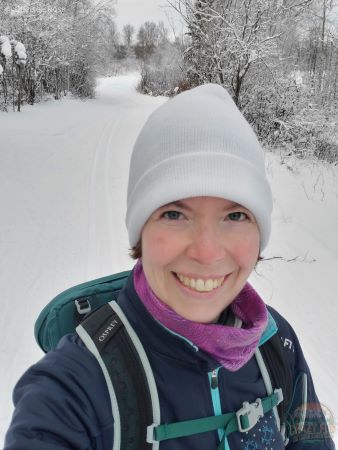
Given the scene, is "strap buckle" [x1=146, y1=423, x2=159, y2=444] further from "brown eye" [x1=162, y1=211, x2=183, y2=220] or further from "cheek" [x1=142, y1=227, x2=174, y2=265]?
"brown eye" [x1=162, y1=211, x2=183, y2=220]

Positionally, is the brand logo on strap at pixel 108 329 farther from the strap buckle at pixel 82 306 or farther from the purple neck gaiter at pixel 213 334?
the strap buckle at pixel 82 306

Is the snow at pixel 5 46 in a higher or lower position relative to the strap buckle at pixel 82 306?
higher

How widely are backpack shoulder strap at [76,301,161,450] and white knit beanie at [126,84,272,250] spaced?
0.93 feet

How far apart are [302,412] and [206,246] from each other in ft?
2.05

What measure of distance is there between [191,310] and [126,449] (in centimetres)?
34

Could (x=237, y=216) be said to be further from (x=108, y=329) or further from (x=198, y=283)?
(x=108, y=329)

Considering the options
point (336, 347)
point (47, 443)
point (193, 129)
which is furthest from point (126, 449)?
point (336, 347)

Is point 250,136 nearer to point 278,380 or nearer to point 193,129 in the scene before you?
point 193,129

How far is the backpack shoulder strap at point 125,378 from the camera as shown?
2.82 feet

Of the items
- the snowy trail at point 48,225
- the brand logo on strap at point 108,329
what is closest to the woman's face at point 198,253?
the brand logo on strap at point 108,329

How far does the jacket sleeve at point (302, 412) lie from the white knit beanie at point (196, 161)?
1.11ft

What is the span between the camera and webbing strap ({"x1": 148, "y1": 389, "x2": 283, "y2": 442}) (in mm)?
886

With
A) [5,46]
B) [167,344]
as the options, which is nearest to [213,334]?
[167,344]

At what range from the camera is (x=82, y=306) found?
121 cm
